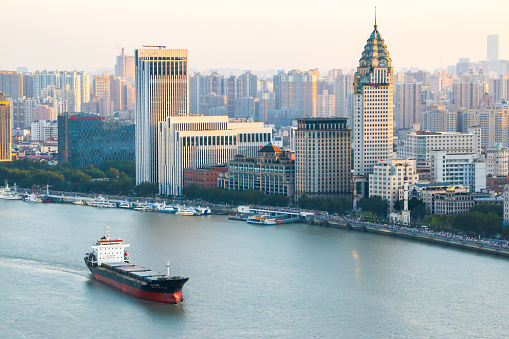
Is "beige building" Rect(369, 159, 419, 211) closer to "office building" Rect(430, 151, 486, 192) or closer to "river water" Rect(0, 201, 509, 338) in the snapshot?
"office building" Rect(430, 151, 486, 192)

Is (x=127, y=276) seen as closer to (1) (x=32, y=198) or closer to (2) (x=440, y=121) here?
(1) (x=32, y=198)

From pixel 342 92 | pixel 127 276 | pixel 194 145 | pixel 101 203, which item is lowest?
pixel 127 276

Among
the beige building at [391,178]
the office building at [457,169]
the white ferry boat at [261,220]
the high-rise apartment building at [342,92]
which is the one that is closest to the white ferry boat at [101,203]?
the white ferry boat at [261,220]

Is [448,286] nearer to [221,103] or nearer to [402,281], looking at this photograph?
[402,281]

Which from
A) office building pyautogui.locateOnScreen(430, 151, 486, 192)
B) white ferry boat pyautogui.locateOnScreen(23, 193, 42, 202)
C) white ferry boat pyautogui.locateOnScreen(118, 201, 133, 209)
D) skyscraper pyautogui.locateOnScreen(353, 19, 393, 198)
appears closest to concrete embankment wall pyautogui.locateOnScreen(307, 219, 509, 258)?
skyscraper pyautogui.locateOnScreen(353, 19, 393, 198)

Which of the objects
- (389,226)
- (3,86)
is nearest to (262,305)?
(389,226)

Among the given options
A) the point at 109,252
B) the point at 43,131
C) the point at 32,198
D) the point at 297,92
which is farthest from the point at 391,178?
the point at 297,92
